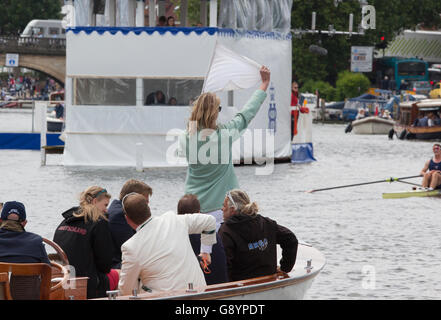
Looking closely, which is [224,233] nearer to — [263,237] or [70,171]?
[263,237]

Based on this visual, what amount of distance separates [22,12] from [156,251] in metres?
107

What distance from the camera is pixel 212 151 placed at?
1024cm

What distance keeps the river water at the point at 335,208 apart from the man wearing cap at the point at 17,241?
480 cm

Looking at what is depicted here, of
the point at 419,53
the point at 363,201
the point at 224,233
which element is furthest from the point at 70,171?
the point at 419,53

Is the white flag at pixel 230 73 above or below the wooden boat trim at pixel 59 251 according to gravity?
above

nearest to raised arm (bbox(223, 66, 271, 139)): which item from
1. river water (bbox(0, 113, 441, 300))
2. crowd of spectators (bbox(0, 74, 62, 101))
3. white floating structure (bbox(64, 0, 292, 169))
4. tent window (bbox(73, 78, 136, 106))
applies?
river water (bbox(0, 113, 441, 300))

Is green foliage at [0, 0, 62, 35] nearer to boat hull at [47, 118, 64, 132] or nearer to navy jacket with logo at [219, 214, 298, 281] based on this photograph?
boat hull at [47, 118, 64, 132]

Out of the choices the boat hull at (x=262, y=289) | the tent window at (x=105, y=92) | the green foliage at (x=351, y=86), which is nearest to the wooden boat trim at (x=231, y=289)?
the boat hull at (x=262, y=289)

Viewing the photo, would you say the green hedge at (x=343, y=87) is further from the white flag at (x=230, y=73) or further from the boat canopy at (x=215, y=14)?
the white flag at (x=230, y=73)

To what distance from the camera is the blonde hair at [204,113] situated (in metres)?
9.86

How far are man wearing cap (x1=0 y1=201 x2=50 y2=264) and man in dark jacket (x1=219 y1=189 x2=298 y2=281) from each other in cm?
166

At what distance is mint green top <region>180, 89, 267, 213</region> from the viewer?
10188 mm

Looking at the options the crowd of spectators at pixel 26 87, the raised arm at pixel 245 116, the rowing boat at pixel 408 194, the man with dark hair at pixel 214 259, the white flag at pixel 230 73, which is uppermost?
the white flag at pixel 230 73

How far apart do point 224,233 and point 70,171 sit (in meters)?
20.2
